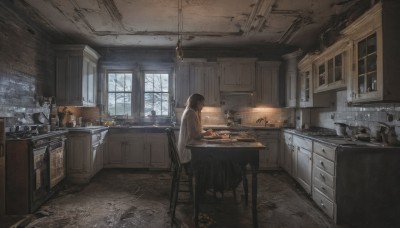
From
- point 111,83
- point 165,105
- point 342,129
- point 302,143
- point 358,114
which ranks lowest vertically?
point 302,143

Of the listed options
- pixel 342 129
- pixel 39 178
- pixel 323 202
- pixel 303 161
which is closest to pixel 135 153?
pixel 39 178

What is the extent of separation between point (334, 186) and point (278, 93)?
363 centimetres

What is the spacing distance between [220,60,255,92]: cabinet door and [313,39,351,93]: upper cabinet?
1679mm

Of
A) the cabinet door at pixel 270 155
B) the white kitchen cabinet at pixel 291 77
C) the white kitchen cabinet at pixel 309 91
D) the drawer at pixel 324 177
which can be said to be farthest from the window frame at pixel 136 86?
the drawer at pixel 324 177

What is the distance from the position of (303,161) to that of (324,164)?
98 cm

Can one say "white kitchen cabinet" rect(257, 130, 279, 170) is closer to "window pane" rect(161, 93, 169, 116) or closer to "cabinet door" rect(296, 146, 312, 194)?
"cabinet door" rect(296, 146, 312, 194)

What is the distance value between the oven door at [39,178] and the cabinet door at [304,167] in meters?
4.19

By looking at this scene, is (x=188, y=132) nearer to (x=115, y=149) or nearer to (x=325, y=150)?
(x=325, y=150)

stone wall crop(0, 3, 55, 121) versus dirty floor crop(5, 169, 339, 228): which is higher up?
stone wall crop(0, 3, 55, 121)

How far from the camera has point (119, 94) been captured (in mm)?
6695

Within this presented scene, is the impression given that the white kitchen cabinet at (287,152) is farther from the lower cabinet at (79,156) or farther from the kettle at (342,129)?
the lower cabinet at (79,156)

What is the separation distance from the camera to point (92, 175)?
5.09 meters

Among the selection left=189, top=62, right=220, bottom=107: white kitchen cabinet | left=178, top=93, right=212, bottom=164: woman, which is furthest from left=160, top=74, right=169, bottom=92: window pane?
left=178, top=93, right=212, bottom=164: woman

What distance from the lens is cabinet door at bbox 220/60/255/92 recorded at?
6363 mm
